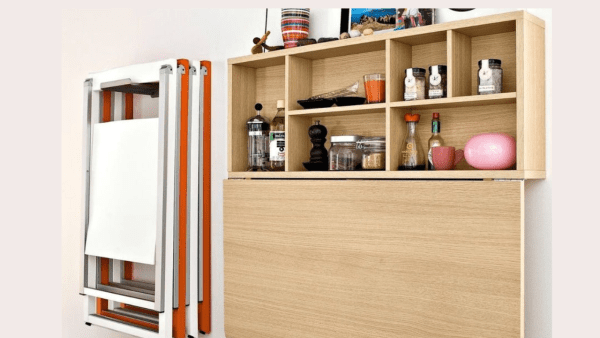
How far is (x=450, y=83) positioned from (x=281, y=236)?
73 centimetres

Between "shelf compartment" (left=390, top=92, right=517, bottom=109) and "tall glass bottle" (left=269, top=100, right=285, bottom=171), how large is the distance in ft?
1.51

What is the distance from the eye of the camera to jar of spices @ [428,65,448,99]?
5.82 feet

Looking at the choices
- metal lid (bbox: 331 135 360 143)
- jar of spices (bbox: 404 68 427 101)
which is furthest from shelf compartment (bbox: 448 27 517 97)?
metal lid (bbox: 331 135 360 143)

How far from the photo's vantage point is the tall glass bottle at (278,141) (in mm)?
2148

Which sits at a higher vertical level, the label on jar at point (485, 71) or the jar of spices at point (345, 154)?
the label on jar at point (485, 71)

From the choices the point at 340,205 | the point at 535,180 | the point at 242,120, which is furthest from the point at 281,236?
the point at 535,180

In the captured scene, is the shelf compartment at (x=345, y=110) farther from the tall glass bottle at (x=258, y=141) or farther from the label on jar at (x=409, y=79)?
the tall glass bottle at (x=258, y=141)

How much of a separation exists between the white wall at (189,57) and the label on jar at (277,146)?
31 centimetres

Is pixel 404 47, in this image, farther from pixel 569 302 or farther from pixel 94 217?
pixel 94 217

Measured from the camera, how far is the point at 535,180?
5.69 feet

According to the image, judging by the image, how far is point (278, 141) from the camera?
7.07ft

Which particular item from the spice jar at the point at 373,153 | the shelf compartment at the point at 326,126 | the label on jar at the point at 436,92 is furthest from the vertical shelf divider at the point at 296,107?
the label on jar at the point at 436,92

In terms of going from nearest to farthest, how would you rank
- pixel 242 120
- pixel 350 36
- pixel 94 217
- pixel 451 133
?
pixel 451 133 → pixel 350 36 → pixel 242 120 → pixel 94 217

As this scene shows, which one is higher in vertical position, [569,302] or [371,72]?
[371,72]
